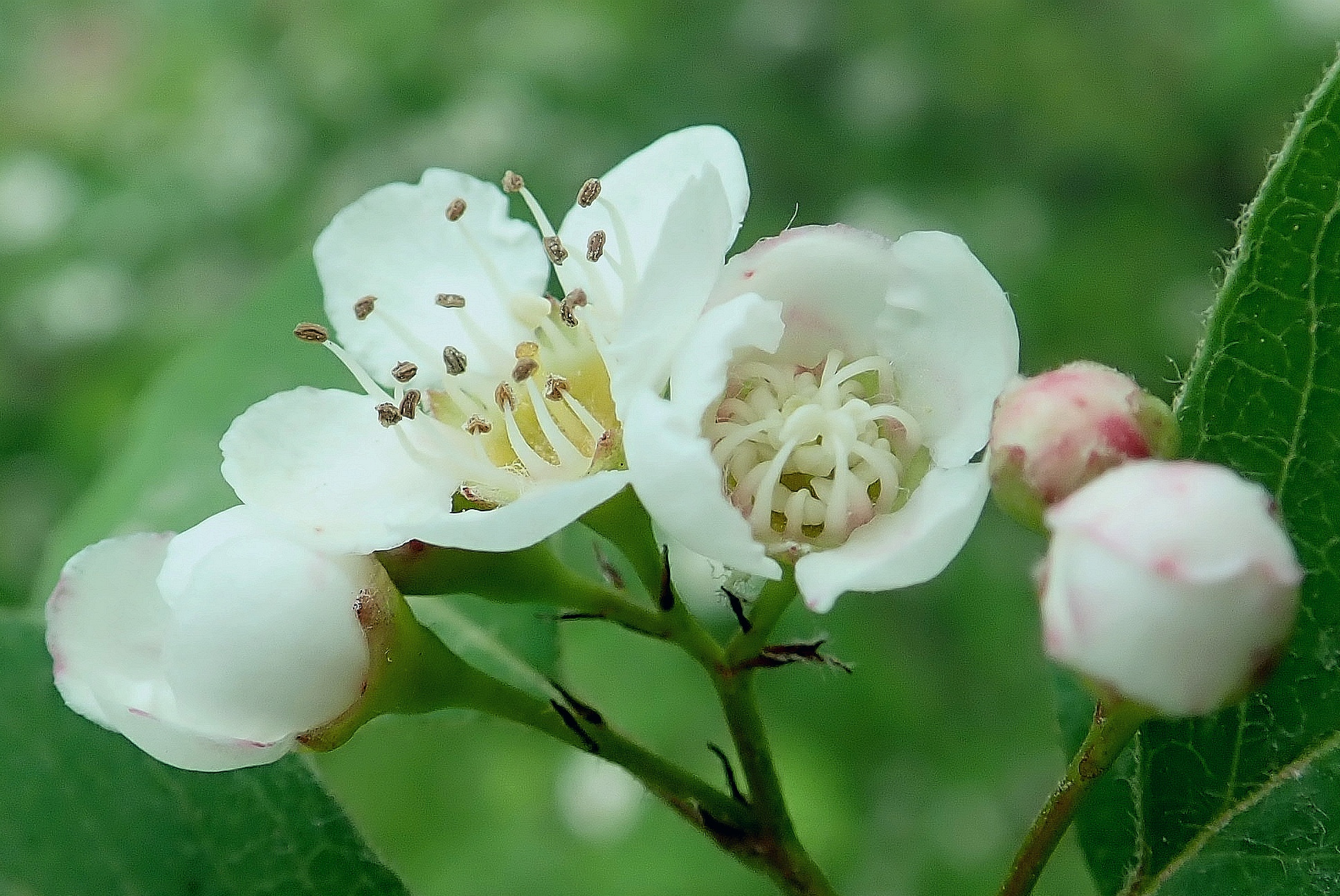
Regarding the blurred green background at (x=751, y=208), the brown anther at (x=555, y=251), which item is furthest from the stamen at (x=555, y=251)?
the blurred green background at (x=751, y=208)

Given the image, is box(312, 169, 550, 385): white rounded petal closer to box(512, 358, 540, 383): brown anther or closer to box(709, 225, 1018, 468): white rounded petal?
box(512, 358, 540, 383): brown anther

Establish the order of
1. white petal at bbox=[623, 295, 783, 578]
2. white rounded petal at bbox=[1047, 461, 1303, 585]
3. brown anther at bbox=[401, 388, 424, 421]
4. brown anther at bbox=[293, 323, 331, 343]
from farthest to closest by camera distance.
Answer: brown anther at bbox=[293, 323, 331, 343] → brown anther at bbox=[401, 388, 424, 421] → white petal at bbox=[623, 295, 783, 578] → white rounded petal at bbox=[1047, 461, 1303, 585]

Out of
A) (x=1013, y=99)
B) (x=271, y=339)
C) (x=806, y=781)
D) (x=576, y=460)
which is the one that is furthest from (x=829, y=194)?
(x=576, y=460)

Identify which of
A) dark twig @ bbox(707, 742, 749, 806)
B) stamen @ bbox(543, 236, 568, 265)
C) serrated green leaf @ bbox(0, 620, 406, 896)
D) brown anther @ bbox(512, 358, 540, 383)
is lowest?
serrated green leaf @ bbox(0, 620, 406, 896)

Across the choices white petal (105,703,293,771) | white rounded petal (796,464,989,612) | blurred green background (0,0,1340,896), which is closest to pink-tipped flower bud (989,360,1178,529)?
white rounded petal (796,464,989,612)

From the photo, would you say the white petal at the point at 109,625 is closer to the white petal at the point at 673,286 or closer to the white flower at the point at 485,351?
the white flower at the point at 485,351

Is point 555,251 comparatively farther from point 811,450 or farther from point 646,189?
point 811,450

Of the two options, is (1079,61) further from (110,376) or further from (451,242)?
(451,242)
